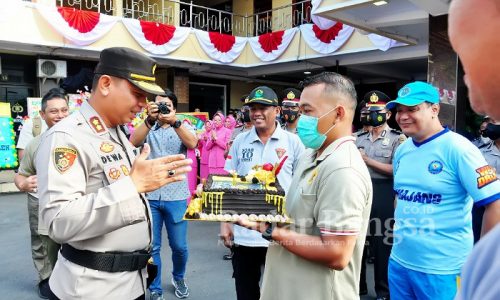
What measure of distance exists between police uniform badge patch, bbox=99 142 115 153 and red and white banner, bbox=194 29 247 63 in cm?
1012

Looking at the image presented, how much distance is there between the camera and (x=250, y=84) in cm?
1566

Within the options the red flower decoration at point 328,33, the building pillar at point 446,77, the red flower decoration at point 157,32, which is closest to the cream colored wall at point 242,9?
the red flower decoration at point 157,32

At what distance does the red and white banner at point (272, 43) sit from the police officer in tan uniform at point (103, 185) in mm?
9899

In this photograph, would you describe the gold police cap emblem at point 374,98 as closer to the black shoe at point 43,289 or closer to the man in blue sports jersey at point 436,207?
the man in blue sports jersey at point 436,207

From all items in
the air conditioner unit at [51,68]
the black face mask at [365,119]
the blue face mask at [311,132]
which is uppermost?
the air conditioner unit at [51,68]

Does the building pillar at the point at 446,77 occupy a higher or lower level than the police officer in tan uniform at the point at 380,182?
higher

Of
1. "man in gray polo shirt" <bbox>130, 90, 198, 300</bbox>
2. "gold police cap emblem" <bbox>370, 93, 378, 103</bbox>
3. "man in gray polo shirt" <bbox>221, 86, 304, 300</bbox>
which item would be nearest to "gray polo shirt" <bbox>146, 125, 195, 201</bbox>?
"man in gray polo shirt" <bbox>130, 90, 198, 300</bbox>

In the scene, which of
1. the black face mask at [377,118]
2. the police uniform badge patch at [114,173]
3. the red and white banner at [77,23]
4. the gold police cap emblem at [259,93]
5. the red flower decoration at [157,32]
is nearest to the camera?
the police uniform badge patch at [114,173]

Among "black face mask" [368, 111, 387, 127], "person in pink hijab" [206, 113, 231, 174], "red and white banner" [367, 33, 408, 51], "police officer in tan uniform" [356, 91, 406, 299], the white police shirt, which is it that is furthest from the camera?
"red and white banner" [367, 33, 408, 51]

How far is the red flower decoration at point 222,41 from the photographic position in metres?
11.5

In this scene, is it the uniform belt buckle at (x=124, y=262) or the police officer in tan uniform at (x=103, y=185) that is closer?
the police officer in tan uniform at (x=103, y=185)

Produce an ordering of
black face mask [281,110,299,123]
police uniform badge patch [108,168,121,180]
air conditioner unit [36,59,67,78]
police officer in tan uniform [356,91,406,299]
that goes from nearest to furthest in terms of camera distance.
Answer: police uniform badge patch [108,168,121,180] < police officer in tan uniform [356,91,406,299] < black face mask [281,110,299,123] < air conditioner unit [36,59,67,78]

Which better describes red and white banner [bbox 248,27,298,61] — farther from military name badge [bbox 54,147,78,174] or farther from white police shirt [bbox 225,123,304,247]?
military name badge [bbox 54,147,78,174]

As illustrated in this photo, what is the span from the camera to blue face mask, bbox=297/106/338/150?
5.88 feet
